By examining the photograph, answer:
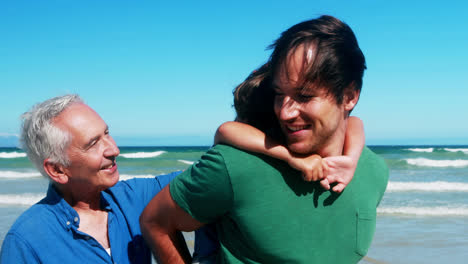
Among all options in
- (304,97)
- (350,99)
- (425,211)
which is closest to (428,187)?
(425,211)

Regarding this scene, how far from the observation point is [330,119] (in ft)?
5.15

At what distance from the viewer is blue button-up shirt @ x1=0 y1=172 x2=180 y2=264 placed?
6.34 feet

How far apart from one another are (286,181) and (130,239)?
44.0 inches

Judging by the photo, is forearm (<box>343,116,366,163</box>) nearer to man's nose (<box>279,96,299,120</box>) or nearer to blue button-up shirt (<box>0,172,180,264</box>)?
man's nose (<box>279,96,299,120</box>)

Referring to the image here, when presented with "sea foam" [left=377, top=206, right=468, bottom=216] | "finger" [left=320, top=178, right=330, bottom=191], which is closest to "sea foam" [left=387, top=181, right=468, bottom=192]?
"sea foam" [left=377, top=206, right=468, bottom=216]

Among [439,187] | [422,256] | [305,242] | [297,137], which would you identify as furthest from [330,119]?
[439,187]

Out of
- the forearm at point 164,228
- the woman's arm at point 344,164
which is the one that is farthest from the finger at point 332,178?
the forearm at point 164,228

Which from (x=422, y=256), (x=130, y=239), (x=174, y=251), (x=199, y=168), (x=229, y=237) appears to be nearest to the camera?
(x=199, y=168)

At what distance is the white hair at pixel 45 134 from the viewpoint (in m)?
2.11

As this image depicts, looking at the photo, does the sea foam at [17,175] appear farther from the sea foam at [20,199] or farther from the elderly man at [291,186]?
the elderly man at [291,186]

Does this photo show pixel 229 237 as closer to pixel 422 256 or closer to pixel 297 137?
pixel 297 137

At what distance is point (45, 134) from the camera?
2.11 metres

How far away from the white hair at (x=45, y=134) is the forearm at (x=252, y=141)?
35.8 inches

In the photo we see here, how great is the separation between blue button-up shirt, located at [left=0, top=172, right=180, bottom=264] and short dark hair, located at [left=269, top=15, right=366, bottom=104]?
1228mm
